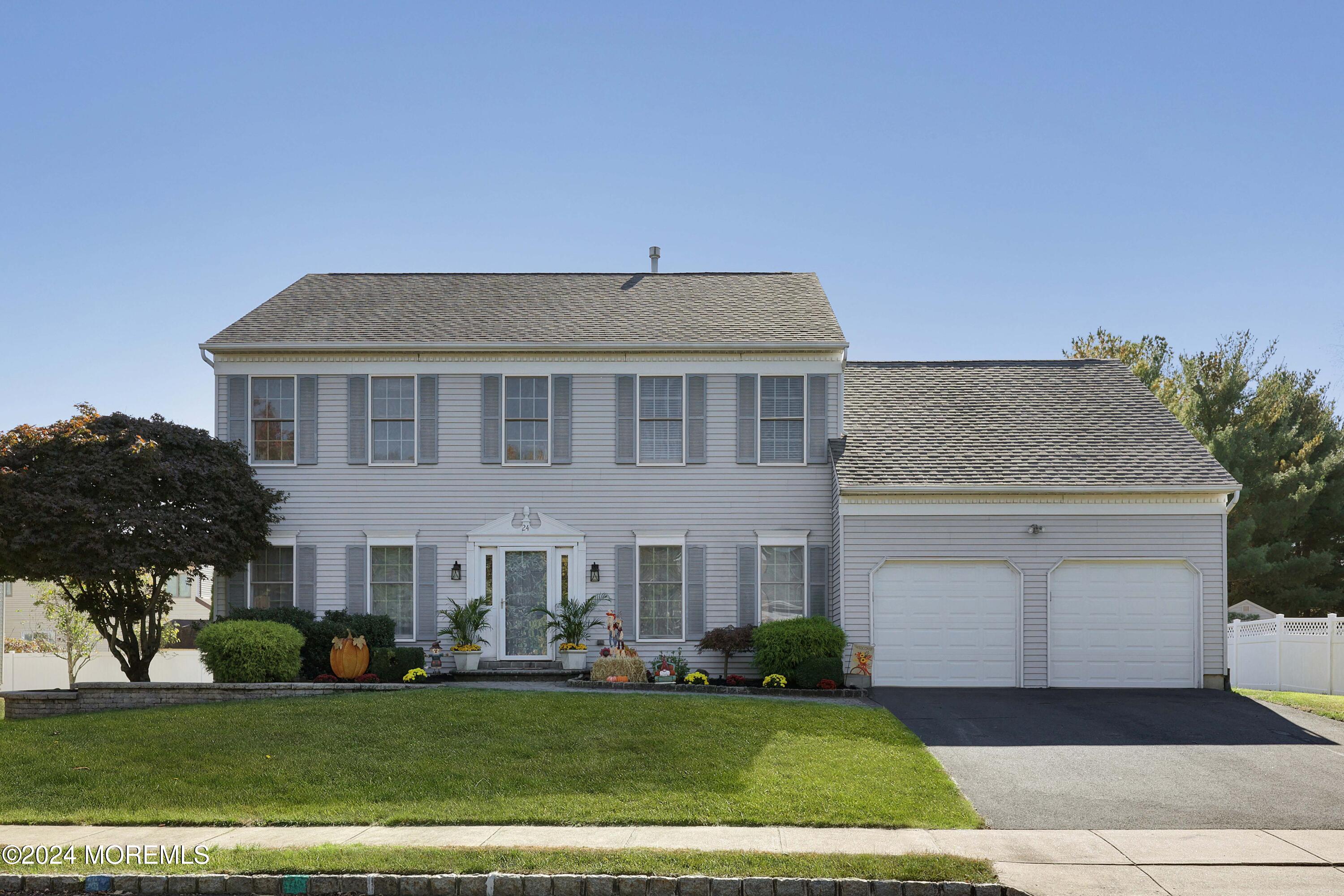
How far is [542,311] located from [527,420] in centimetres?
238

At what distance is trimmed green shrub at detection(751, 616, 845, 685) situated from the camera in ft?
57.3

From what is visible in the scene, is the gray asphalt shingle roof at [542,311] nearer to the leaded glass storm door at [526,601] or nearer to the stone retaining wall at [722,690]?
the leaded glass storm door at [526,601]

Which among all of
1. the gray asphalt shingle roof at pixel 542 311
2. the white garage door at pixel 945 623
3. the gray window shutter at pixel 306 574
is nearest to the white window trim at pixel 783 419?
the gray asphalt shingle roof at pixel 542 311

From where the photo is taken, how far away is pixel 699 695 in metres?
15.4

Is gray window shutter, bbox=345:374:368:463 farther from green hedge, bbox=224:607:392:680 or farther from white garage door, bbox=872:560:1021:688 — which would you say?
white garage door, bbox=872:560:1021:688

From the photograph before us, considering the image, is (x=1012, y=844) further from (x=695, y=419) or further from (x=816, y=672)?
(x=695, y=419)

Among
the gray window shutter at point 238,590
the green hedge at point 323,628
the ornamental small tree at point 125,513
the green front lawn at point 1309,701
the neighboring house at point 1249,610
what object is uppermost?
the ornamental small tree at point 125,513

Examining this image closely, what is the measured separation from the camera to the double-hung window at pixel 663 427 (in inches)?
778

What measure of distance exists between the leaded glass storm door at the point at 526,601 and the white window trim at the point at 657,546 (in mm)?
1518

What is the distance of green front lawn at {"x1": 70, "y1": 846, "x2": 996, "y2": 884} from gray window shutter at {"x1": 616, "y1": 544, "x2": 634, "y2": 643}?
35.8 feet

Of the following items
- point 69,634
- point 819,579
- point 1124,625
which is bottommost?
point 69,634

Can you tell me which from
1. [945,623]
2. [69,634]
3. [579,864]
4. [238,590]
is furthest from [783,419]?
[69,634]

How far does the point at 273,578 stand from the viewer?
64.4 feet

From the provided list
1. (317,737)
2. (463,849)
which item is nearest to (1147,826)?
(463,849)
